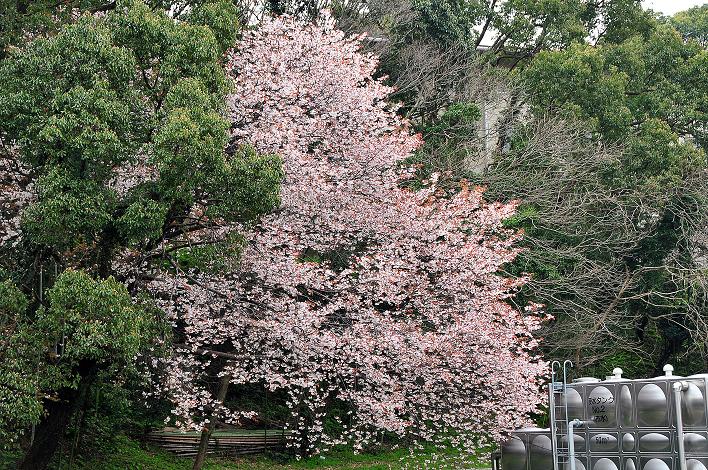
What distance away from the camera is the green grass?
15117mm

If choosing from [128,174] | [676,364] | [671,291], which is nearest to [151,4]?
[128,174]

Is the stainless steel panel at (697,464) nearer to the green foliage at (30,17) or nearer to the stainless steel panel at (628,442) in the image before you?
the stainless steel panel at (628,442)

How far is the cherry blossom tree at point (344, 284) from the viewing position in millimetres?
12766

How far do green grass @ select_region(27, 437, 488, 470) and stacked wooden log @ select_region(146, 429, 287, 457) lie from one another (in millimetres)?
247

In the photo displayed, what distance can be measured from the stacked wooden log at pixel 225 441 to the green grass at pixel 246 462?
25 centimetres

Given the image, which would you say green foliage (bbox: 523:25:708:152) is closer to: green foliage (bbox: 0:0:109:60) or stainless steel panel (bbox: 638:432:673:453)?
stainless steel panel (bbox: 638:432:673:453)

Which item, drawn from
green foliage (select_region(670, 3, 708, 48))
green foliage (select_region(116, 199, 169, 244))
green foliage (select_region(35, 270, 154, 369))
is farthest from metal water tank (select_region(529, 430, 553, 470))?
green foliage (select_region(670, 3, 708, 48))

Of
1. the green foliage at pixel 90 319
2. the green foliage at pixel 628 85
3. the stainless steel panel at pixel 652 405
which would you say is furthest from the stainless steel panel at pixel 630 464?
the green foliage at pixel 628 85

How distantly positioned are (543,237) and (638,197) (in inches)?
120

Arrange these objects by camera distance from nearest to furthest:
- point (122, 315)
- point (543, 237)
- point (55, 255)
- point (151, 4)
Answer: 1. point (122, 315)
2. point (55, 255)
3. point (151, 4)
4. point (543, 237)

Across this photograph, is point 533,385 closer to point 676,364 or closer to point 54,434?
point 54,434

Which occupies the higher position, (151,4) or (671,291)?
(151,4)

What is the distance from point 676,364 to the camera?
2420 centimetres

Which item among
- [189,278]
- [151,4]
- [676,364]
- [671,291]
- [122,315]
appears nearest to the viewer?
[122,315]
